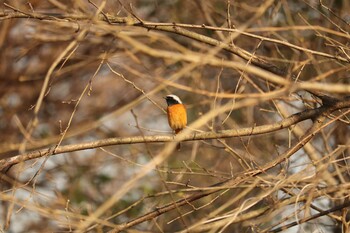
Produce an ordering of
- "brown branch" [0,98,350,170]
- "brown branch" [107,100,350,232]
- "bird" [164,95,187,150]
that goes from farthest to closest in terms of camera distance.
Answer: "bird" [164,95,187,150] < "brown branch" [0,98,350,170] < "brown branch" [107,100,350,232]

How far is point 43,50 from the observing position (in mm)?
10062

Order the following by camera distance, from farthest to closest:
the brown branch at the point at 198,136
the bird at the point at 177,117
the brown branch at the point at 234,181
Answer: the bird at the point at 177,117, the brown branch at the point at 198,136, the brown branch at the point at 234,181

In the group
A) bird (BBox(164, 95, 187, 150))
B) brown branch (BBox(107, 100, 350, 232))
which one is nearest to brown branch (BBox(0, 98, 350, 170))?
brown branch (BBox(107, 100, 350, 232))

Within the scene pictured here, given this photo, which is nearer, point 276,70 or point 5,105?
point 276,70

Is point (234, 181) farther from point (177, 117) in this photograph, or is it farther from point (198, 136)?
point (177, 117)

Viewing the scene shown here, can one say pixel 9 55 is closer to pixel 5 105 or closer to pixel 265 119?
pixel 5 105

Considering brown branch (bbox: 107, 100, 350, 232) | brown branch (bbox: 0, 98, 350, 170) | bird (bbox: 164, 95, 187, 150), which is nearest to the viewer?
brown branch (bbox: 107, 100, 350, 232)

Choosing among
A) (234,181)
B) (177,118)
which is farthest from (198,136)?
(177,118)

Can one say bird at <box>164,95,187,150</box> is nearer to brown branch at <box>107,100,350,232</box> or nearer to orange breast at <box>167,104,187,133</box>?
orange breast at <box>167,104,187,133</box>

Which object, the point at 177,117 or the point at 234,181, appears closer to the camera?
the point at 234,181

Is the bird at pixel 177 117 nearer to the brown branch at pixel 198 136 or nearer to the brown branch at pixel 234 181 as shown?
the brown branch at pixel 198 136

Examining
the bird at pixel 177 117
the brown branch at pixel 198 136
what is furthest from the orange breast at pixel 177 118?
the brown branch at pixel 198 136

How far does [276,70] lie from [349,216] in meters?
2.54

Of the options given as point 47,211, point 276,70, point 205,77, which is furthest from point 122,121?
point 47,211
